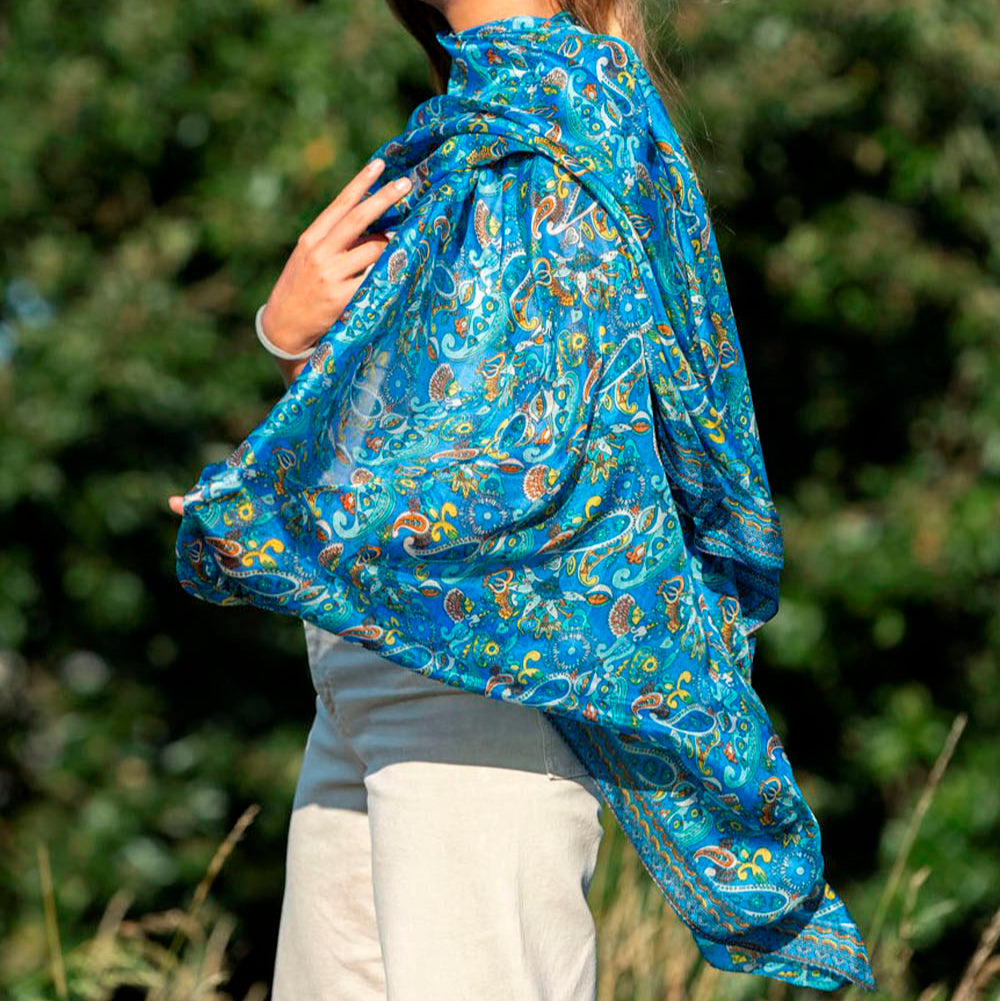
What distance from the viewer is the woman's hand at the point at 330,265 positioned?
4.79 ft

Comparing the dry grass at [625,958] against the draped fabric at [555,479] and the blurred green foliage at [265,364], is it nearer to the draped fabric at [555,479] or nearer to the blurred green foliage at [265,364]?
the blurred green foliage at [265,364]

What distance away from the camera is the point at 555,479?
1273 millimetres

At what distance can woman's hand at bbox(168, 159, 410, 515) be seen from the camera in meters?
1.46

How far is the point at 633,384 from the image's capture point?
1.33 meters

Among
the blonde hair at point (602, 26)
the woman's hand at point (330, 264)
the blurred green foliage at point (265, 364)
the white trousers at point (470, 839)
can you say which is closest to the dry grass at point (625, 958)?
the blurred green foliage at point (265, 364)

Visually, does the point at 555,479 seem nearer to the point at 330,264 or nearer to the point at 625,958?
the point at 330,264

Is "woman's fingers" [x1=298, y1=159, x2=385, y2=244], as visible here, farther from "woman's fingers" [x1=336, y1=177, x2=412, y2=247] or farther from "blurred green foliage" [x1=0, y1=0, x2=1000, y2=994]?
"blurred green foliage" [x1=0, y1=0, x2=1000, y2=994]

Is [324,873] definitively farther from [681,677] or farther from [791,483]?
[791,483]

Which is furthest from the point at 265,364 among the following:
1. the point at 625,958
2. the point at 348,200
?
the point at 348,200

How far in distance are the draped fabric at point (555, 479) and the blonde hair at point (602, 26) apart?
0.13 m

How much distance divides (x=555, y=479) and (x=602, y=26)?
558 millimetres

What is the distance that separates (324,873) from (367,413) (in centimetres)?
51

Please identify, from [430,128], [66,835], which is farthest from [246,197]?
[430,128]

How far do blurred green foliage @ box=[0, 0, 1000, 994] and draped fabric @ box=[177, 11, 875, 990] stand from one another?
165cm
